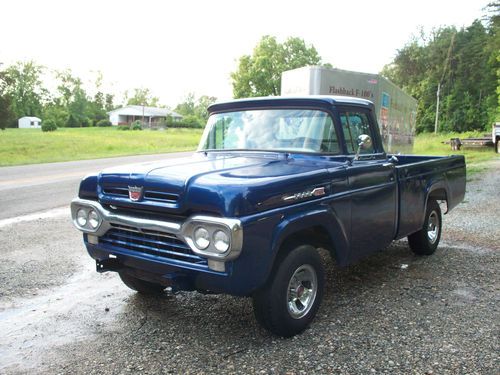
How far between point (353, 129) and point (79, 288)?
11.0 ft

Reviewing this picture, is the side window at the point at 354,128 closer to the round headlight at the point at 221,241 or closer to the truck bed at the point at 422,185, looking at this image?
the truck bed at the point at 422,185

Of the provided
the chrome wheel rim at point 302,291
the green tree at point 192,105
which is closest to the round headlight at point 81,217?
the chrome wheel rim at point 302,291

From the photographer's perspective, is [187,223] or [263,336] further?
[263,336]

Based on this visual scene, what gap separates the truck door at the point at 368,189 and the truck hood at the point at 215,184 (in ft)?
1.08

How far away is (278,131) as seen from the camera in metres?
4.57

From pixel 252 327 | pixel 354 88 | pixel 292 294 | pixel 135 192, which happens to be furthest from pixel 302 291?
pixel 354 88

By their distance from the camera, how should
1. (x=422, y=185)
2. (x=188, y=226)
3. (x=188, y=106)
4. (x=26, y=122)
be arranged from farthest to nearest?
1. (x=188, y=106)
2. (x=26, y=122)
3. (x=422, y=185)
4. (x=188, y=226)

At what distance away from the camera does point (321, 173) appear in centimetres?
386

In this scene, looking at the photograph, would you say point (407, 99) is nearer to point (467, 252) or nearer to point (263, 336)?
point (467, 252)

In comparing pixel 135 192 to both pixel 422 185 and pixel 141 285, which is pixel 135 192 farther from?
pixel 422 185

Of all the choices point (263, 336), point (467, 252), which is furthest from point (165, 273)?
point (467, 252)

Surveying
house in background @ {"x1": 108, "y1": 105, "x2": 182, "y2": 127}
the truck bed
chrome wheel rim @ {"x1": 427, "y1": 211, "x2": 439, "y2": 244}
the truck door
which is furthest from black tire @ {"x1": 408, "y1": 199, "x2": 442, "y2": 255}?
house in background @ {"x1": 108, "y1": 105, "x2": 182, "y2": 127}

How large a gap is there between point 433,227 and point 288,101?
3056mm

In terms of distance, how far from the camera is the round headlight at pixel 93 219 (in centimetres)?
393
